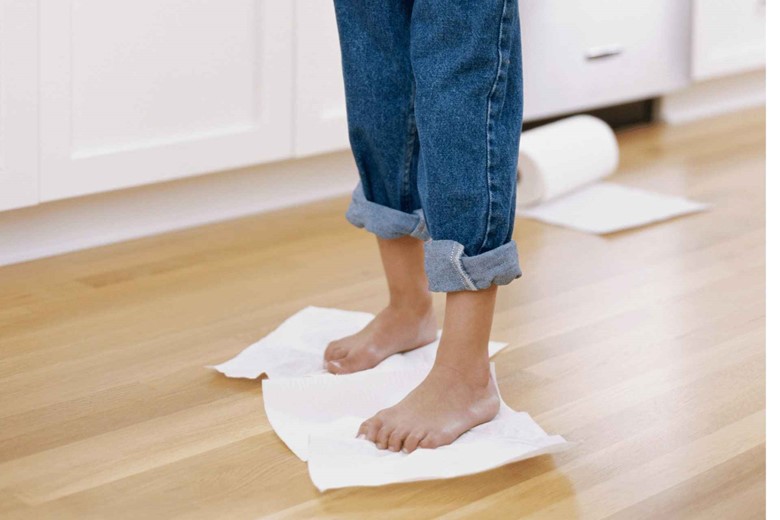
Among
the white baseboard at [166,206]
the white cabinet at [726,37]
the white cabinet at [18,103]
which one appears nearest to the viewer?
the white cabinet at [18,103]

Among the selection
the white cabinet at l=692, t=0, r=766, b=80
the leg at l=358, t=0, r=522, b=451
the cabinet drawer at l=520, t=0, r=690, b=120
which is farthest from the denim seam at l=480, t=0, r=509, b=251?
the white cabinet at l=692, t=0, r=766, b=80

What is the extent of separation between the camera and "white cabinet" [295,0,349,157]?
1966mm

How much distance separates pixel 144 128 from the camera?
1.80 m

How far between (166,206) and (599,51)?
1.13 m

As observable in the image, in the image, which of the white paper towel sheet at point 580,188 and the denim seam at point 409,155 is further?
the white paper towel sheet at point 580,188

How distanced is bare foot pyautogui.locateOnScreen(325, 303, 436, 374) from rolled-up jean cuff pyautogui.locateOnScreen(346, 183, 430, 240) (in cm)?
12

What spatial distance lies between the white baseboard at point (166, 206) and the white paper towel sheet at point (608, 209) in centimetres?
39

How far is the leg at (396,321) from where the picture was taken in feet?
4.32

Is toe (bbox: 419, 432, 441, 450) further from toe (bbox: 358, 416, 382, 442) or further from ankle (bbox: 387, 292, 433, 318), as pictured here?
ankle (bbox: 387, 292, 433, 318)

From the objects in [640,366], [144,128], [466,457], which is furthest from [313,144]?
[466,457]

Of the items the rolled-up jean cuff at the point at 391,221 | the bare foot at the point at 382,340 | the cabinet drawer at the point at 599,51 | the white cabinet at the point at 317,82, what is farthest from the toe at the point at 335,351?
the cabinet drawer at the point at 599,51

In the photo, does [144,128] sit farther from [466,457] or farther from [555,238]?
[466,457]

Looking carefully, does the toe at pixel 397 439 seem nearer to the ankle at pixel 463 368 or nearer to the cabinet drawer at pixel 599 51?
the ankle at pixel 463 368

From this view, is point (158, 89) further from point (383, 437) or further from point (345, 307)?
point (383, 437)
